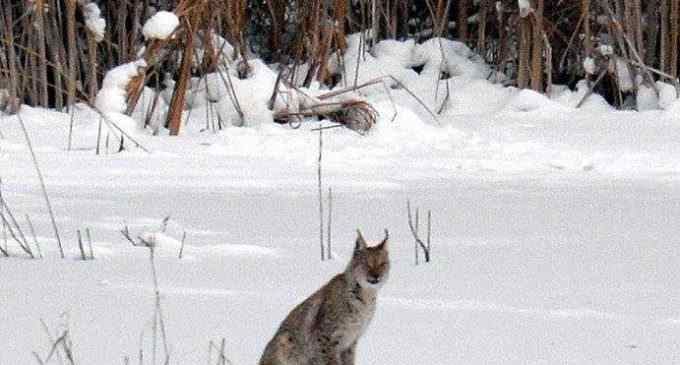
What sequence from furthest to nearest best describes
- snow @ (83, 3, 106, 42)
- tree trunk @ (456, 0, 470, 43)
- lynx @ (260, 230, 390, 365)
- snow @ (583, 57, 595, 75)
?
1. tree trunk @ (456, 0, 470, 43)
2. snow @ (583, 57, 595, 75)
3. snow @ (83, 3, 106, 42)
4. lynx @ (260, 230, 390, 365)

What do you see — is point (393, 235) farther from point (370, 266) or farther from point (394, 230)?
point (370, 266)

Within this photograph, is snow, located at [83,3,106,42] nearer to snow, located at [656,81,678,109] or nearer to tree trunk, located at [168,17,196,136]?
tree trunk, located at [168,17,196,136]

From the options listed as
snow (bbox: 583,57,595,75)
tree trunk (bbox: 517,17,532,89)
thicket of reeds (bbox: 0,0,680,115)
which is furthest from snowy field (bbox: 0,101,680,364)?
tree trunk (bbox: 517,17,532,89)

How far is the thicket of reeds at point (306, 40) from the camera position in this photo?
32.5ft

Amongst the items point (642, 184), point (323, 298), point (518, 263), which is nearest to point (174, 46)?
point (642, 184)

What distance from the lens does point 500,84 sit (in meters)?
11.2

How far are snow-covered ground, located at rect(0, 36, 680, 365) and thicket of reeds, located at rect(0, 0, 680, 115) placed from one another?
0.94 ft

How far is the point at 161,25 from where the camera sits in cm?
945

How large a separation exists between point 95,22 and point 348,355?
245 inches

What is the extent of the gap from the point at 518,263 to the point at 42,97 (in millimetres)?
5316

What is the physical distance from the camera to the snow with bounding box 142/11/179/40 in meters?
9.42

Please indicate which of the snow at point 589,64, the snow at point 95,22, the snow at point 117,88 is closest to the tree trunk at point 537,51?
the snow at point 589,64

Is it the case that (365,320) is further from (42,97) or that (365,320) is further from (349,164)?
(42,97)

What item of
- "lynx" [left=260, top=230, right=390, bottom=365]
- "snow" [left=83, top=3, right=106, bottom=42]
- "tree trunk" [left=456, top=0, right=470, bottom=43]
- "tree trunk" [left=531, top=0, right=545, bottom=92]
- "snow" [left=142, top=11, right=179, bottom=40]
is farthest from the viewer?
"tree trunk" [left=456, top=0, right=470, bottom=43]
